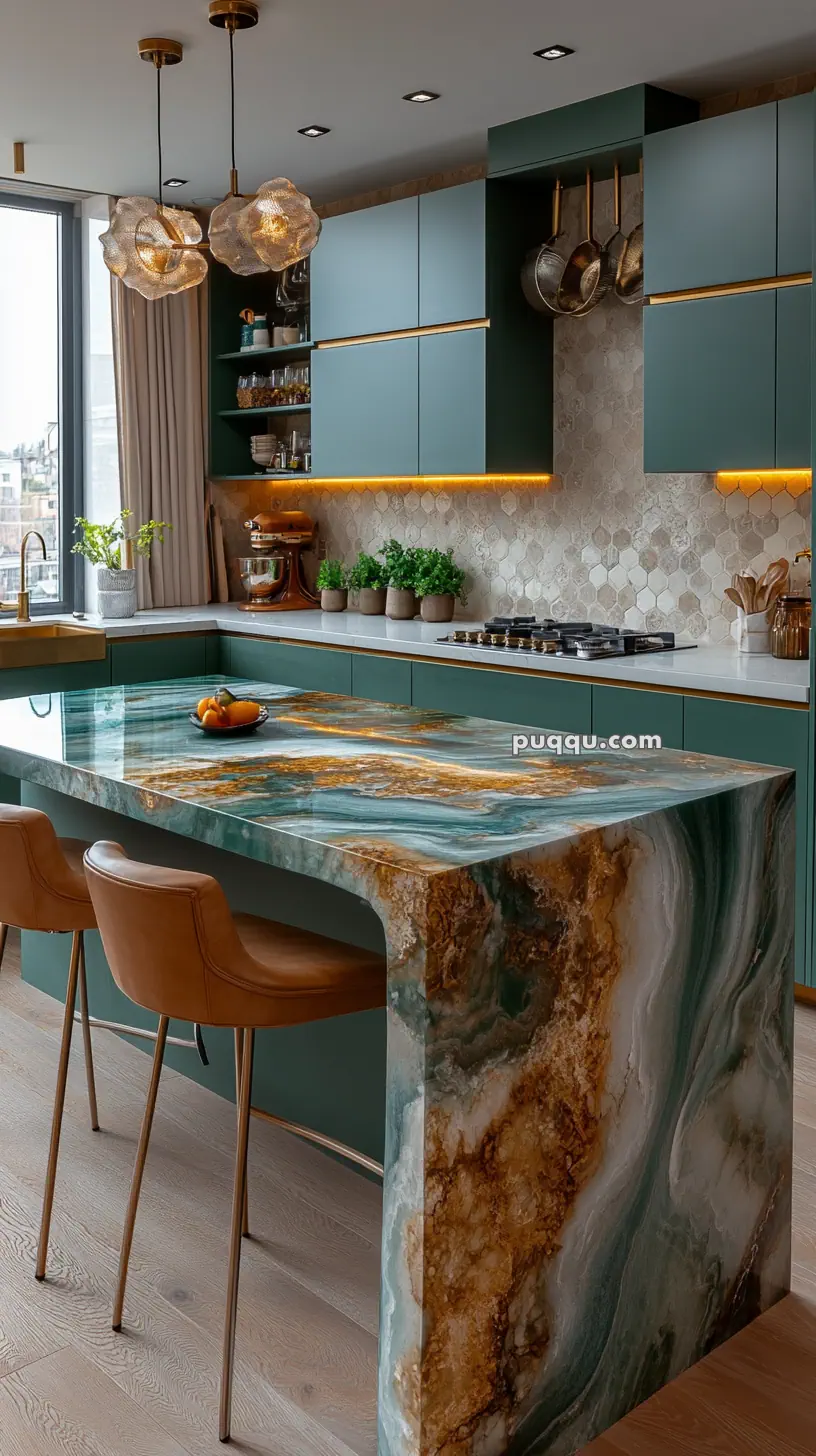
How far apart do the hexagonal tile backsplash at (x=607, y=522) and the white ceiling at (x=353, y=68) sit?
0.58 m

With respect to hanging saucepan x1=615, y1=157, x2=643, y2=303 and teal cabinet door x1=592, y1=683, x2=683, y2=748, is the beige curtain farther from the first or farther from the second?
teal cabinet door x1=592, y1=683, x2=683, y2=748

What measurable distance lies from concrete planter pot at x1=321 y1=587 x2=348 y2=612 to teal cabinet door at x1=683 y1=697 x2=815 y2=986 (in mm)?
2250

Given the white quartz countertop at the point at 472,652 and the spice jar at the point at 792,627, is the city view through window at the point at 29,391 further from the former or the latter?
the spice jar at the point at 792,627

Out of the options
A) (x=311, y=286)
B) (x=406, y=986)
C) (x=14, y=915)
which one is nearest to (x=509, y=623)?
(x=311, y=286)

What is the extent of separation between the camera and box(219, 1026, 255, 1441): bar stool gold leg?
1920mm

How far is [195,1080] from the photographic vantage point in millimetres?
3105

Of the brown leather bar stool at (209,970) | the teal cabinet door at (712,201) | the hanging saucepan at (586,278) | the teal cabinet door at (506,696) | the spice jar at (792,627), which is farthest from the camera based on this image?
the hanging saucepan at (586,278)

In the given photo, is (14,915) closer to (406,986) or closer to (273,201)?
(406,986)

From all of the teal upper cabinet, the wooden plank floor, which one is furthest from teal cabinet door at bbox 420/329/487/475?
the wooden plank floor

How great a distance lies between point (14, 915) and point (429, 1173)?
3.46 feet

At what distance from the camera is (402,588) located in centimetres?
518

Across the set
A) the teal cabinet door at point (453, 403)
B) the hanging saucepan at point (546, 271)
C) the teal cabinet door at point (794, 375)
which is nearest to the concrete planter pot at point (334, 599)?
the teal cabinet door at point (453, 403)

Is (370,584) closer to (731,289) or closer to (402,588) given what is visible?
(402,588)

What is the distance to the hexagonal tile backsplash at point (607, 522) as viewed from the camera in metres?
4.26
